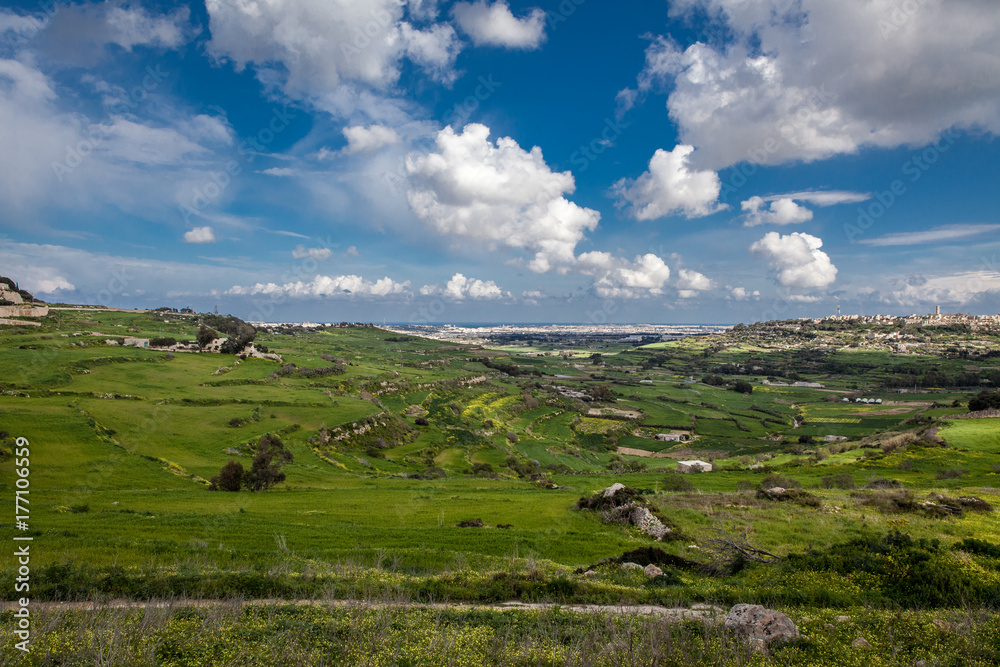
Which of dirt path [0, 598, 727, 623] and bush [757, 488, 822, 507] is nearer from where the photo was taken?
dirt path [0, 598, 727, 623]

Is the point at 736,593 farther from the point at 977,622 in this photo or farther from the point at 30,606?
the point at 30,606

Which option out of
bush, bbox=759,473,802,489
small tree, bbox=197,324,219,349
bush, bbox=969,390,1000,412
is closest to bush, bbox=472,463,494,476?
bush, bbox=759,473,802,489

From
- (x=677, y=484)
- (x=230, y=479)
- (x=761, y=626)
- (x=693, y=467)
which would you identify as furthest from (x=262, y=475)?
(x=693, y=467)

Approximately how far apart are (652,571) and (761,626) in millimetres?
6601

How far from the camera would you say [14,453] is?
2875 cm

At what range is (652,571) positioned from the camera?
658 inches

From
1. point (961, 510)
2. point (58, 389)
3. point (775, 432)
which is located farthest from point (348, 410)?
point (775, 432)

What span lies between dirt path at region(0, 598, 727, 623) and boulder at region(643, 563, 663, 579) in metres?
2.90

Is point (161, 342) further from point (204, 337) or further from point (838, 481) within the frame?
point (838, 481)

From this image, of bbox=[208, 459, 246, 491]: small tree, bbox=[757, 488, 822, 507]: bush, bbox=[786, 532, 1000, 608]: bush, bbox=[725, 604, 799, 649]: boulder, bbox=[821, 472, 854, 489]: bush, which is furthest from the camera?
bbox=[821, 472, 854, 489]: bush

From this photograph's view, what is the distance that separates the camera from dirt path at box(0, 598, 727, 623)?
36.6 ft

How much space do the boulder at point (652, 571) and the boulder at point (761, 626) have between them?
18.3ft

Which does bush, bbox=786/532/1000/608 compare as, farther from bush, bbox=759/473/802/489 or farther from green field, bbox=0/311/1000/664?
bush, bbox=759/473/802/489

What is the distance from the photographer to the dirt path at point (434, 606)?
1115cm
